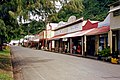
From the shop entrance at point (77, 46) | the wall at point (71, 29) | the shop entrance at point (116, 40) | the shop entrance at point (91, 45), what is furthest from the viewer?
the wall at point (71, 29)

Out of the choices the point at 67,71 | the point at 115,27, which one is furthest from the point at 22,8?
the point at 115,27

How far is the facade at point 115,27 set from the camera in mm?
28487

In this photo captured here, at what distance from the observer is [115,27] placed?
28828mm

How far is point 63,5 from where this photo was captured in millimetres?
18297

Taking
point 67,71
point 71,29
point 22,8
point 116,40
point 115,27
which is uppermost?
point 71,29

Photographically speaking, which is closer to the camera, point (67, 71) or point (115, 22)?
point (67, 71)

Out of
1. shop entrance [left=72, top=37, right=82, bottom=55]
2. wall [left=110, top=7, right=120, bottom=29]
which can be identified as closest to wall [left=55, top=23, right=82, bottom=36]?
shop entrance [left=72, top=37, right=82, bottom=55]

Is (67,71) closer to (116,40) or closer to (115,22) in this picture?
(115,22)

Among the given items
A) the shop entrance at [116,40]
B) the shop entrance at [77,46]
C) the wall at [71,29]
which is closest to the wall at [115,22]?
the shop entrance at [116,40]

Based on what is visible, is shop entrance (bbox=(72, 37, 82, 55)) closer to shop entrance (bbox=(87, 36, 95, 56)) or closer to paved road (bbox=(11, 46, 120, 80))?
shop entrance (bbox=(87, 36, 95, 56))

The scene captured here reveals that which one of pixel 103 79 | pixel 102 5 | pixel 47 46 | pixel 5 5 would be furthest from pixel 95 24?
pixel 47 46

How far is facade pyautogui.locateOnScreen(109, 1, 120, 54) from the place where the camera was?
28487 mm

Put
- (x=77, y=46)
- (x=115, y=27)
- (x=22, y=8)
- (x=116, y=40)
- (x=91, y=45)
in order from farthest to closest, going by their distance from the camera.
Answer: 1. (x=77, y=46)
2. (x=91, y=45)
3. (x=116, y=40)
4. (x=115, y=27)
5. (x=22, y=8)

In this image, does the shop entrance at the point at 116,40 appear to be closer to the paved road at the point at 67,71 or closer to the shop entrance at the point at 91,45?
the paved road at the point at 67,71
